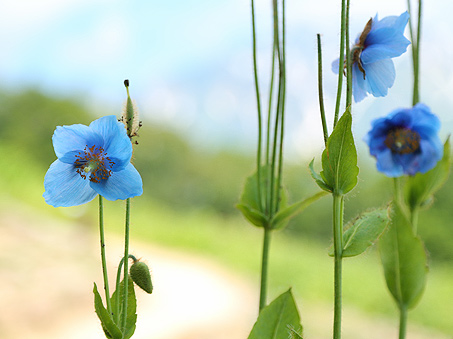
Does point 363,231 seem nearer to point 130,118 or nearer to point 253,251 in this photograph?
point 130,118

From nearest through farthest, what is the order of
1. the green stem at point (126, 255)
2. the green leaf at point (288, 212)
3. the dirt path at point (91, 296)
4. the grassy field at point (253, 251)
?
the green stem at point (126, 255) < the green leaf at point (288, 212) < the dirt path at point (91, 296) < the grassy field at point (253, 251)

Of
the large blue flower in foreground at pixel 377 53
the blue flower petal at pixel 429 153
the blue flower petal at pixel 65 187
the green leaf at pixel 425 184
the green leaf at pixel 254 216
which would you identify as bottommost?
the blue flower petal at pixel 65 187

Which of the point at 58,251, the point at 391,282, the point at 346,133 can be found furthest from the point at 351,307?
the point at 346,133

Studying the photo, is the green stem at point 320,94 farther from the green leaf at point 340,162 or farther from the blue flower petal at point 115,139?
the blue flower petal at point 115,139

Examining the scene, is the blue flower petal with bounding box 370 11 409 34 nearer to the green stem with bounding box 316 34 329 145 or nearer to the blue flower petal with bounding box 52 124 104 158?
the green stem with bounding box 316 34 329 145

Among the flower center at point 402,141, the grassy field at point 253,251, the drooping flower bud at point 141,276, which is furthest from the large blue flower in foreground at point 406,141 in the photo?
the grassy field at point 253,251

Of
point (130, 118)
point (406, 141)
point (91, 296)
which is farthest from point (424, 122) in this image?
point (91, 296)

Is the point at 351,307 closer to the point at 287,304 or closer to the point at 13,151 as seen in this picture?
the point at 287,304
